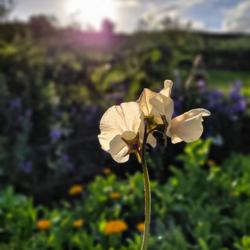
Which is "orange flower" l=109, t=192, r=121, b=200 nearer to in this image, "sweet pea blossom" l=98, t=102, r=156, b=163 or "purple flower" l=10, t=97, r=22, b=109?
"purple flower" l=10, t=97, r=22, b=109

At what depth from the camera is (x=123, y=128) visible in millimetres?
917

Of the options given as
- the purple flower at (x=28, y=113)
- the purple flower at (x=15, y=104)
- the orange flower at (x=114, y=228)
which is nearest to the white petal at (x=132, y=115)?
the orange flower at (x=114, y=228)

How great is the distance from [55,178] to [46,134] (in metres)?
0.90

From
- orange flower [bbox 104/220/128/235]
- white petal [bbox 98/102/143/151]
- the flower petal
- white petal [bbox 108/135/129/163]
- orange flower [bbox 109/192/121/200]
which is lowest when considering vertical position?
orange flower [bbox 104/220/128/235]

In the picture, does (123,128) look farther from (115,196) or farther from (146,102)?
(115,196)

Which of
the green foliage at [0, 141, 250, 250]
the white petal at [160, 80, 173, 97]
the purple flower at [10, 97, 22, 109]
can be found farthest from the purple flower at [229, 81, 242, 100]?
the white petal at [160, 80, 173, 97]

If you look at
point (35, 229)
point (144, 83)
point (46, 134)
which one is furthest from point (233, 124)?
point (35, 229)

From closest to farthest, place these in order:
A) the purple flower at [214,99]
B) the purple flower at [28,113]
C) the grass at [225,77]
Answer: the purple flower at [28,113], the purple flower at [214,99], the grass at [225,77]

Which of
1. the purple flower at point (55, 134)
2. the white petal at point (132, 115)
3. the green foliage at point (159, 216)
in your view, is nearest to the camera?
the white petal at point (132, 115)

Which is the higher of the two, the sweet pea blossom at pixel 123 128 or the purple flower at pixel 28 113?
the purple flower at pixel 28 113

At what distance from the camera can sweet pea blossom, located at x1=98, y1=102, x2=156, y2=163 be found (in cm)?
90

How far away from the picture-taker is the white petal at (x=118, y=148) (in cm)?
91

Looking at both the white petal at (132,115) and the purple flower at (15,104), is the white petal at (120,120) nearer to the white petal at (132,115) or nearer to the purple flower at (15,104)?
the white petal at (132,115)

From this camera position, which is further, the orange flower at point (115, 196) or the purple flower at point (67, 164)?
the purple flower at point (67, 164)
